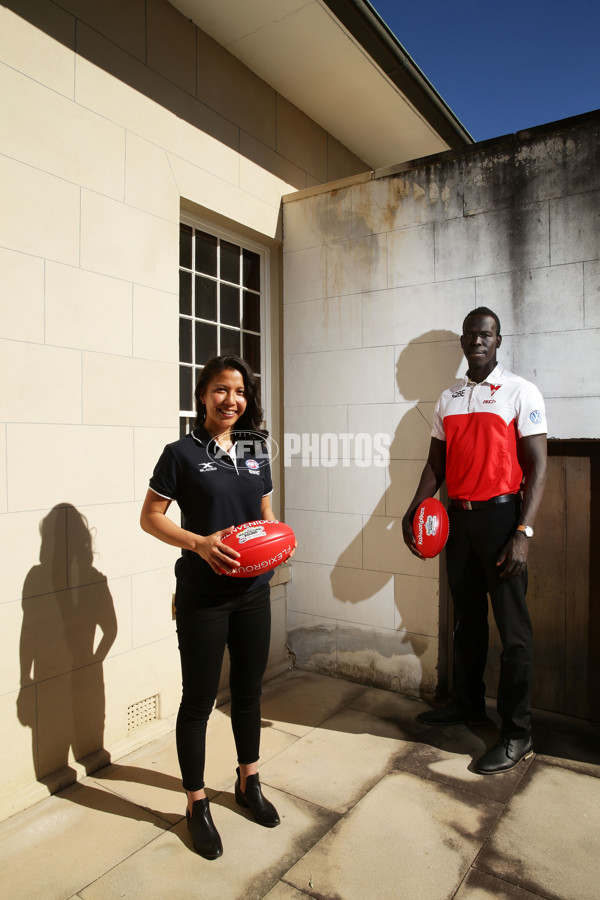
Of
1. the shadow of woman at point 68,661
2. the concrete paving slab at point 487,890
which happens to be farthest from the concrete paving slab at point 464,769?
the shadow of woman at point 68,661

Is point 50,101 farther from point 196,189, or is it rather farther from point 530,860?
point 530,860

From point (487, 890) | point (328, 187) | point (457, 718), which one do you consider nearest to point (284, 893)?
point (487, 890)

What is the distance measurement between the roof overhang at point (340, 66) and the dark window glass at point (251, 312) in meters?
1.61

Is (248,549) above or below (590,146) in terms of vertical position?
below

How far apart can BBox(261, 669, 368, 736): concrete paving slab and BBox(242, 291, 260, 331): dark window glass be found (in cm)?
261

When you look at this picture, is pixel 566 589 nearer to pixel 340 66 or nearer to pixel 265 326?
pixel 265 326

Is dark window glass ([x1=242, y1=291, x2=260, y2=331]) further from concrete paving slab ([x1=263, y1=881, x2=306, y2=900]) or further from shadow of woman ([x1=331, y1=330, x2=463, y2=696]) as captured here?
concrete paving slab ([x1=263, y1=881, x2=306, y2=900])

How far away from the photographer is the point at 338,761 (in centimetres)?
299

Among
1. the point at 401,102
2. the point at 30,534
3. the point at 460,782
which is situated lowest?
the point at 460,782

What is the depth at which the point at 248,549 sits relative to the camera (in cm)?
212

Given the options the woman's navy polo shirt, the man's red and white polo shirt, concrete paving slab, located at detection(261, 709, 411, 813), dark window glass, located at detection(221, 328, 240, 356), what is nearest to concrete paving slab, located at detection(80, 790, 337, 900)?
concrete paving slab, located at detection(261, 709, 411, 813)

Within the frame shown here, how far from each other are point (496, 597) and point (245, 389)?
1691mm

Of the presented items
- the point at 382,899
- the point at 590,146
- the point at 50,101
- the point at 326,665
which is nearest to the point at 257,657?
the point at 382,899

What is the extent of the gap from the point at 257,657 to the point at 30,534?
3.98 ft
